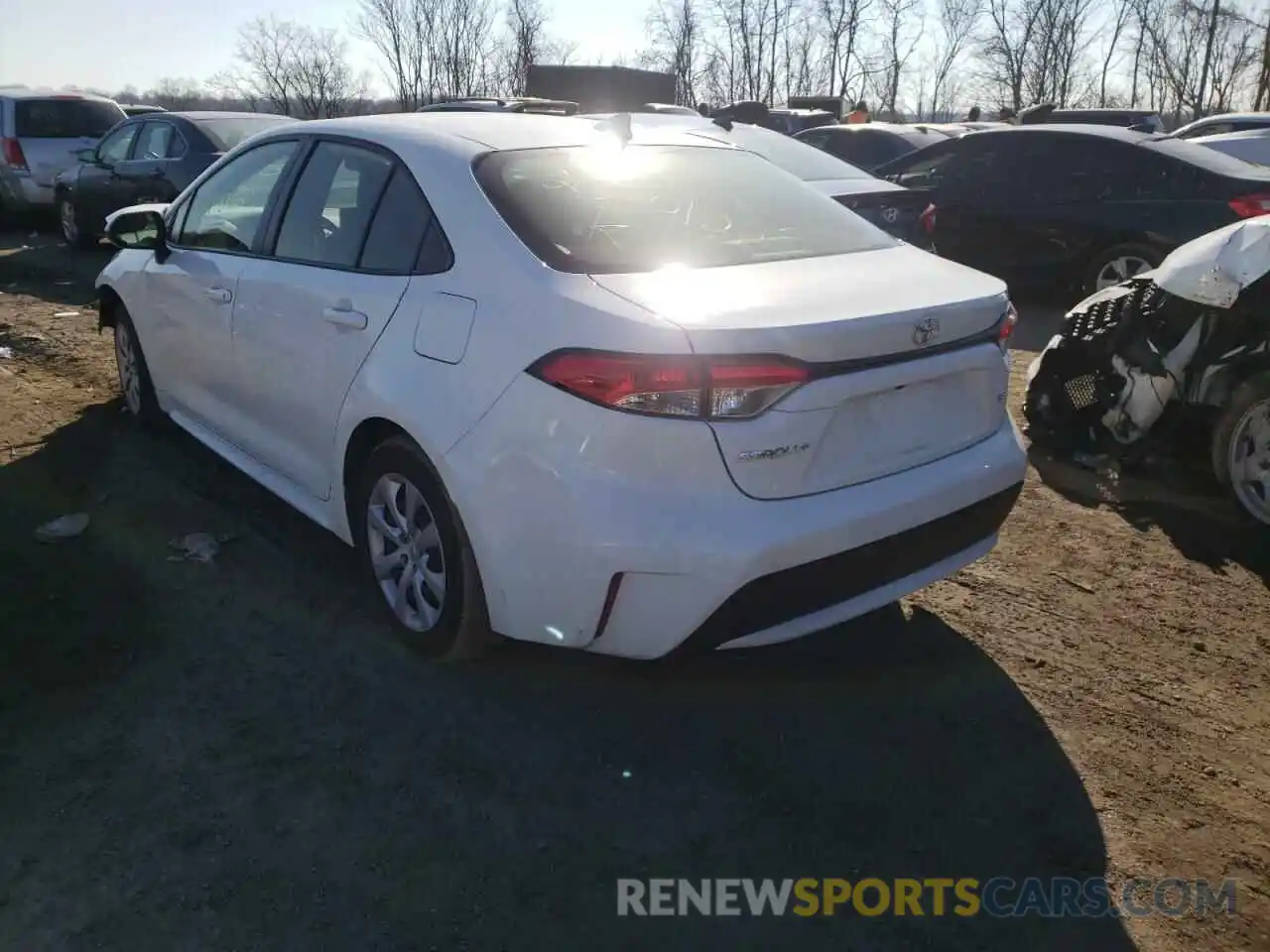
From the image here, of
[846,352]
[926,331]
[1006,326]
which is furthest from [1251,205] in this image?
[846,352]

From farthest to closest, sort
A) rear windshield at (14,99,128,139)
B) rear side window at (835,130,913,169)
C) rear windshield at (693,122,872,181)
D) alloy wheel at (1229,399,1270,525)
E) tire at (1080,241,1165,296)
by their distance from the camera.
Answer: rear windshield at (14,99,128,139) < rear side window at (835,130,913,169) < tire at (1080,241,1165,296) < rear windshield at (693,122,872,181) < alloy wheel at (1229,399,1270,525)

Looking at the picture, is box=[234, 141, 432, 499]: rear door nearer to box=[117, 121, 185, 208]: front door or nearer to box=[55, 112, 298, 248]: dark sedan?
box=[55, 112, 298, 248]: dark sedan

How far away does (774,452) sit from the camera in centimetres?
262

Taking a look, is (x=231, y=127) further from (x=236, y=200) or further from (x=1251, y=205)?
(x=1251, y=205)

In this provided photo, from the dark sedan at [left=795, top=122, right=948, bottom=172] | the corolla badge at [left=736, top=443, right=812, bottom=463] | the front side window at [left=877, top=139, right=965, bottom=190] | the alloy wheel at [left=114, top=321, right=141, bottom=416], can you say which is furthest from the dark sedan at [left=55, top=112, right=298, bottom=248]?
the corolla badge at [left=736, top=443, right=812, bottom=463]

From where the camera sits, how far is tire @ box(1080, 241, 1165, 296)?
8148 millimetres

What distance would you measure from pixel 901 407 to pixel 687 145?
Result: 1.51 m

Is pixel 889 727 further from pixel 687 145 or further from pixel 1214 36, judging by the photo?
pixel 1214 36

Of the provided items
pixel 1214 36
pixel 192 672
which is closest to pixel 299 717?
pixel 192 672

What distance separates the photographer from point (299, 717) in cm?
312

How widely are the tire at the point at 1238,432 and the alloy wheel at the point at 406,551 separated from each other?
341 centimetres

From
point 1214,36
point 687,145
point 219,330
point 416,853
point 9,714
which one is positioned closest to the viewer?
point 416,853

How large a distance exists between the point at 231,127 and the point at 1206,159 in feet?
29.1

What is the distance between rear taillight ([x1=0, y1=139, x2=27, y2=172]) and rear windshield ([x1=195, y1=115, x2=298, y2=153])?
14.5 feet
